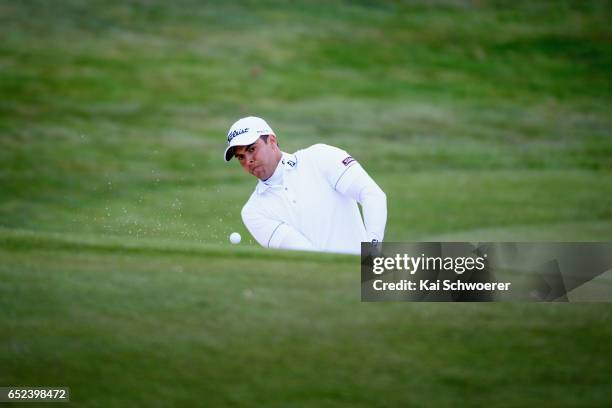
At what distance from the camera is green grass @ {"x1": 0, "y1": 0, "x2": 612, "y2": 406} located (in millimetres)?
3424

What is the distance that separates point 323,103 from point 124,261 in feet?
49.1

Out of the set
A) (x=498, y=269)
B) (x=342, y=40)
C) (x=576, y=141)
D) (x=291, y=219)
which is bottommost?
(x=498, y=269)

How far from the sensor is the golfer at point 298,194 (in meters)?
4.42

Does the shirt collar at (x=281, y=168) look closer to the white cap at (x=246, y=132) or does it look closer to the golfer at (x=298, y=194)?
the golfer at (x=298, y=194)

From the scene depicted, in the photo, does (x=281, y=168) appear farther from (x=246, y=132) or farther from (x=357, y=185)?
(x=357, y=185)

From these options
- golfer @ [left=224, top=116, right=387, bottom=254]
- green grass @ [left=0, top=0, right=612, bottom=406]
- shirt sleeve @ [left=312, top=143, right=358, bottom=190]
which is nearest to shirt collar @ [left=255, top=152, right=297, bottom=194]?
golfer @ [left=224, top=116, right=387, bottom=254]

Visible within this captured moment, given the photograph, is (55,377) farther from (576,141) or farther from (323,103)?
(323,103)

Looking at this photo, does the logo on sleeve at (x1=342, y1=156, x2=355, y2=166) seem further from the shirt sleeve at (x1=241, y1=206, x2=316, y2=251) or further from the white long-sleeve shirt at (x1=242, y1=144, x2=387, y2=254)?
the shirt sleeve at (x1=241, y1=206, x2=316, y2=251)

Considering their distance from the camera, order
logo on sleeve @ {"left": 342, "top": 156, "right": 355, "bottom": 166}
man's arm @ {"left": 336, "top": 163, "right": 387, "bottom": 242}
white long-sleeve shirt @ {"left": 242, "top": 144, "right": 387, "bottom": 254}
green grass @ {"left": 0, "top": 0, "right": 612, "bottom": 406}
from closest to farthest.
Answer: green grass @ {"left": 0, "top": 0, "right": 612, "bottom": 406} → man's arm @ {"left": 336, "top": 163, "right": 387, "bottom": 242} → logo on sleeve @ {"left": 342, "top": 156, "right": 355, "bottom": 166} → white long-sleeve shirt @ {"left": 242, "top": 144, "right": 387, "bottom": 254}

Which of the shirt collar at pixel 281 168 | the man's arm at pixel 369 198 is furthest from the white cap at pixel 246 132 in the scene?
the man's arm at pixel 369 198

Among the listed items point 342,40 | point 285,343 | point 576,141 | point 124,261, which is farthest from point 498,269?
point 342,40

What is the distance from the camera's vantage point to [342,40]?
22.5 metres

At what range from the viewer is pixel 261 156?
4.52 meters

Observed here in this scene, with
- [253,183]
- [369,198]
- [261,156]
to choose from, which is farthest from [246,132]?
[253,183]
